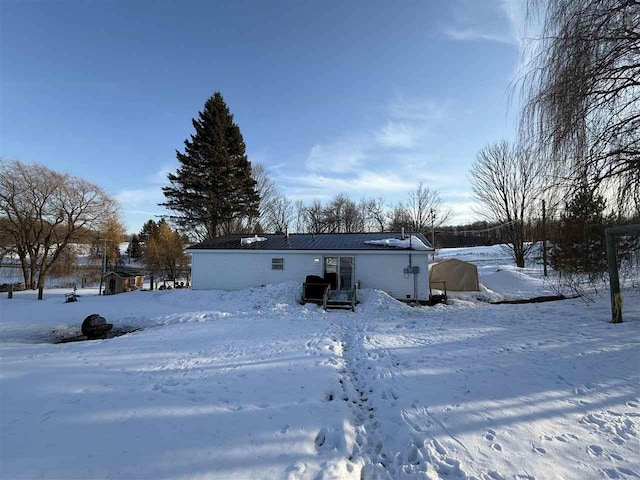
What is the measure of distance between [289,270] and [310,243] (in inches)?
89.5

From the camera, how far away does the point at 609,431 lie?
363 cm

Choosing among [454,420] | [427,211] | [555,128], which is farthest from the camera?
[427,211]

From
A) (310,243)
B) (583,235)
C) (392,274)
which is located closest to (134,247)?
(310,243)

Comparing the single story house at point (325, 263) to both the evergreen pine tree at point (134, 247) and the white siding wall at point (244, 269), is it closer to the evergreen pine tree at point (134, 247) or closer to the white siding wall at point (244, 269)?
the white siding wall at point (244, 269)

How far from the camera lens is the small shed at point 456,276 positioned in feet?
64.7

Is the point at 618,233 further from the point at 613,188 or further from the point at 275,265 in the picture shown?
the point at 275,265

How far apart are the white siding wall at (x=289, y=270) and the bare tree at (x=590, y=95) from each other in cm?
915

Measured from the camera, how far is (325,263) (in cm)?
1677

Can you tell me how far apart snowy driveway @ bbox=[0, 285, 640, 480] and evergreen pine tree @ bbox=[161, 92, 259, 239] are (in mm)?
20681

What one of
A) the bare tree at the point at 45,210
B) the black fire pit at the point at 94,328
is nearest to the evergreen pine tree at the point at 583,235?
the black fire pit at the point at 94,328

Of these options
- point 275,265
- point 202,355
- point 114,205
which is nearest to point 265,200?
point 114,205

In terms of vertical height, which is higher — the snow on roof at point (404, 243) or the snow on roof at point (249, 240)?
the snow on roof at point (249, 240)

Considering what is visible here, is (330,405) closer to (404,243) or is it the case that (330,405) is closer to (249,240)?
(404,243)

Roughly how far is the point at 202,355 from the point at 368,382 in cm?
374
